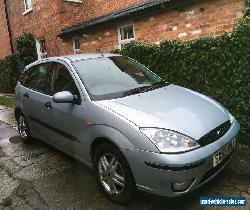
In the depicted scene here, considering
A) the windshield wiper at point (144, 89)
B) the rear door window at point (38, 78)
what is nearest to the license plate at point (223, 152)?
the windshield wiper at point (144, 89)

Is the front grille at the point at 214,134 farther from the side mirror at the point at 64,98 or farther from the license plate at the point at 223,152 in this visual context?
the side mirror at the point at 64,98

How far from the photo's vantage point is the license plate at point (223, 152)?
350 cm

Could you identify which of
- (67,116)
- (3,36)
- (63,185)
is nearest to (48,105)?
(67,116)

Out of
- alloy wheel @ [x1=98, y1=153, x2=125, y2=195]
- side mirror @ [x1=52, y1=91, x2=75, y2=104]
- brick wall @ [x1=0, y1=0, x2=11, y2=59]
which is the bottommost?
alloy wheel @ [x1=98, y1=153, x2=125, y2=195]

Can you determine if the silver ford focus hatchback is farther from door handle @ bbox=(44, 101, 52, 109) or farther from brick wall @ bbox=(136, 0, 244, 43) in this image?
brick wall @ bbox=(136, 0, 244, 43)

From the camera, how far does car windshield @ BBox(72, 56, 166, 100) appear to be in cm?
429

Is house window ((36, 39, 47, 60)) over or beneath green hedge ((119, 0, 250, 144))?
over

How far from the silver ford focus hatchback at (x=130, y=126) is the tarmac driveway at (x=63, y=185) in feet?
1.04

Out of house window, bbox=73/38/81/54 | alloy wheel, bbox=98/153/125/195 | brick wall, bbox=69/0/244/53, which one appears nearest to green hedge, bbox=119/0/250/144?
brick wall, bbox=69/0/244/53

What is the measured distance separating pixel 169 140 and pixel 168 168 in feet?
1.02

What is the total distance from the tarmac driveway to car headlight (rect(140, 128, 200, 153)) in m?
Result: 0.57

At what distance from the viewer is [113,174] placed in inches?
149

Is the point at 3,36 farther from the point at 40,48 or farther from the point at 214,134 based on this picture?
the point at 214,134

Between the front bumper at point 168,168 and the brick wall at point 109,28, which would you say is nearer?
the front bumper at point 168,168
